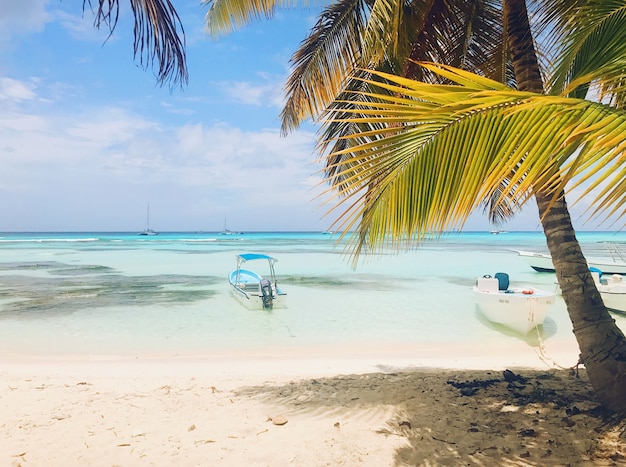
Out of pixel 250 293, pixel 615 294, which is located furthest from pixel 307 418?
pixel 615 294

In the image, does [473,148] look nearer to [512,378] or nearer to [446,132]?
[446,132]

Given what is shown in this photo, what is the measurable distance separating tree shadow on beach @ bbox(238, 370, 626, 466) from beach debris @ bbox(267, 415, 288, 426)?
21cm

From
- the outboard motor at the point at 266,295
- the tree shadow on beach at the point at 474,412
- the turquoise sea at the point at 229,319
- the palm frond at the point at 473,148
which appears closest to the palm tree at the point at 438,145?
the palm frond at the point at 473,148

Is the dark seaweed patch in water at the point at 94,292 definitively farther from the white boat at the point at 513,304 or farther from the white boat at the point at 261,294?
the white boat at the point at 513,304

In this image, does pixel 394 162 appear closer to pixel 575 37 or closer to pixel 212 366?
pixel 575 37

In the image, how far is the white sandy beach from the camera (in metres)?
3.73

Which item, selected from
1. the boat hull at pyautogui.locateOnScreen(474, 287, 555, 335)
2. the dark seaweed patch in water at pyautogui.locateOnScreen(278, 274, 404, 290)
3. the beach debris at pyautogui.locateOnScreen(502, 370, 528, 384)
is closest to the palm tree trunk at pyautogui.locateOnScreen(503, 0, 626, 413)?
the beach debris at pyautogui.locateOnScreen(502, 370, 528, 384)

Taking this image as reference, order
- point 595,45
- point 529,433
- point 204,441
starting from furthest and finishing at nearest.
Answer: point 204,441
point 529,433
point 595,45

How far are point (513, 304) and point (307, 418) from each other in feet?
22.5

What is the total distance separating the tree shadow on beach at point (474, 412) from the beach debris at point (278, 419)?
0.68ft

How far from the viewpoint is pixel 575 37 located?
3.18 metres

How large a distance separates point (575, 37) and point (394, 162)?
2.06 m

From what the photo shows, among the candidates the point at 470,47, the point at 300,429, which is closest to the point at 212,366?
the point at 300,429

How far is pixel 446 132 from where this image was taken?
6.75 feet
